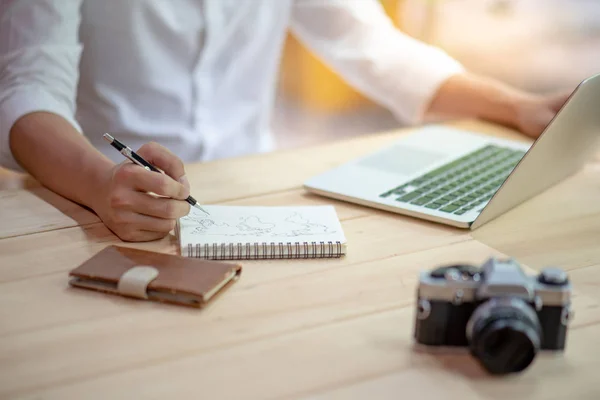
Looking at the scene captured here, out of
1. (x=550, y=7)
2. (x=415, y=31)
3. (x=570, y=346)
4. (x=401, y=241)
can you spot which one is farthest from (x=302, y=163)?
(x=415, y=31)

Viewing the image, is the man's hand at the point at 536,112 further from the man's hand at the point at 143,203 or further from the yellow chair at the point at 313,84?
the yellow chair at the point at 313,84

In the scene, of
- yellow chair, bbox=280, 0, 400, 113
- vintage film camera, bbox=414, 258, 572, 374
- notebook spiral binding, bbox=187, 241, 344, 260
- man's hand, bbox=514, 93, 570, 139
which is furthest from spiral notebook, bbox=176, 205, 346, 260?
yellow chair, bbox=280, 0, 400, 113

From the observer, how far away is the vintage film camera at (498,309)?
697 mm

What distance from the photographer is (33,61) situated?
1245mm

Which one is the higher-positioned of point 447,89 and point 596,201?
point 447,89

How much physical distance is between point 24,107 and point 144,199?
0.35 metres

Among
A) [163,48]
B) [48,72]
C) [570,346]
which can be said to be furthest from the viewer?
[163,48]

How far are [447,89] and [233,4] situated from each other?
0.46 metres

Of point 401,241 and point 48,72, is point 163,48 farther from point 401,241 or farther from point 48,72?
point 401,241

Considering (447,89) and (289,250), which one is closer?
(289,250)

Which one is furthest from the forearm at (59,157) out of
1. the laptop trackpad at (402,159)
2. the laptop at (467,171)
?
the laptop trackpad at (402,159)

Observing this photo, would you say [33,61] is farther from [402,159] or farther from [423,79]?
[423,79]

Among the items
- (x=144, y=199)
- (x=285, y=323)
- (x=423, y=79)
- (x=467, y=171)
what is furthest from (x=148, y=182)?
(x=423, y=79)

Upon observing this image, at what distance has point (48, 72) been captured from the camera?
125 cm
